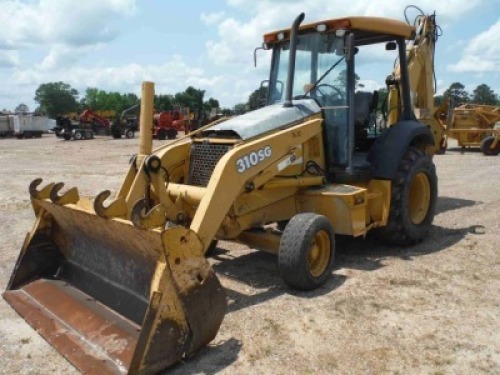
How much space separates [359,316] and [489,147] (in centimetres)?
1620

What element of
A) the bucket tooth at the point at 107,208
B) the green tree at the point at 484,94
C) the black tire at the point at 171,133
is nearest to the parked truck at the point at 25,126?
the black tire at the point at 171,133

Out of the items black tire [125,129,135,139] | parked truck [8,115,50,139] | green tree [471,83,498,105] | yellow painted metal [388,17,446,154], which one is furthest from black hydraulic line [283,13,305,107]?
green tree [471,83,498,105]

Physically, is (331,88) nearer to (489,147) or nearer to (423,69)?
(423,69)

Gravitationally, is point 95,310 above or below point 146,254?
below

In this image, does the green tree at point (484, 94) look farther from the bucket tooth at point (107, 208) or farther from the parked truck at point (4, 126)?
the bucket tooth at point (107, 208)

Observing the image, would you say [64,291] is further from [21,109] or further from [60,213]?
[21,109]

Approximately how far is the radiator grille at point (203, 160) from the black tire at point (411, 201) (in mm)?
2236

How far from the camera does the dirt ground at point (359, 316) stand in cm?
376

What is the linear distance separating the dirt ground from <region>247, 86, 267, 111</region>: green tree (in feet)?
6.41

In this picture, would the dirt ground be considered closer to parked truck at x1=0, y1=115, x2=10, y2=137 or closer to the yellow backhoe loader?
the yellow backhoe loader

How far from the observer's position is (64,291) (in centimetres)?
483

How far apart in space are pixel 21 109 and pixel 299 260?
56.6m

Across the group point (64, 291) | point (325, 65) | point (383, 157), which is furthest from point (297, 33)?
point (64, 291)

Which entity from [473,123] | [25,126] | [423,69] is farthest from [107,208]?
[25,126]
